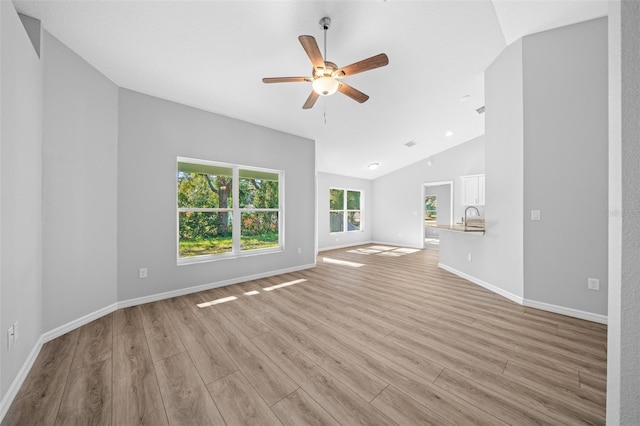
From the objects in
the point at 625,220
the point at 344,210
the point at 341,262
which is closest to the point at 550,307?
the point at 625,220

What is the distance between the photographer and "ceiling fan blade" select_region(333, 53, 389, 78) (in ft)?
6.57

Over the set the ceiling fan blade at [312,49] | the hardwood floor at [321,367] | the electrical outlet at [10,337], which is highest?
the ceiling fan blade at [312,49]

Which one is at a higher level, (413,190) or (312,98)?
(312,98)

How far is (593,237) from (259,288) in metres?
4.22

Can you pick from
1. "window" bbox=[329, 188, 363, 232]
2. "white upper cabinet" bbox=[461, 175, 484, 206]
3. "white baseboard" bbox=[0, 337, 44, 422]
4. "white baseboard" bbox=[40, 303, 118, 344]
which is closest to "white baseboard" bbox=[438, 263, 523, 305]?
"white upper cabinet" bbox=[461, 175, 484, 206]

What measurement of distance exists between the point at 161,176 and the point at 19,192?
5.21 feet

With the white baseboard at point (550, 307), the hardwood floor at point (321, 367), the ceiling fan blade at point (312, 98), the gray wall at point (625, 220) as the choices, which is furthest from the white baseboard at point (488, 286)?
the ceiling fan blade at point (312, 98)

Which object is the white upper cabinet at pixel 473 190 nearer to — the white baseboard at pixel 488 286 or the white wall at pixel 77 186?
the white baseboard at pixel 488 286

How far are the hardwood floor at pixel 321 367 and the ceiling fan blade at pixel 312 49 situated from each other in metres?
2.53

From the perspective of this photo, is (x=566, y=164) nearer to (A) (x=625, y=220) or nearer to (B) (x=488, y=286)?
(B) (x=488, y=286)

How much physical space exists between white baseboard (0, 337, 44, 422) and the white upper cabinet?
26.7 feet

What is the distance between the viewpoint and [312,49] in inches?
75.7

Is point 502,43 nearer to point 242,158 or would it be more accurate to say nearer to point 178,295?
point 242,158

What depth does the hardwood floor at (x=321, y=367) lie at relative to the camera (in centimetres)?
137
